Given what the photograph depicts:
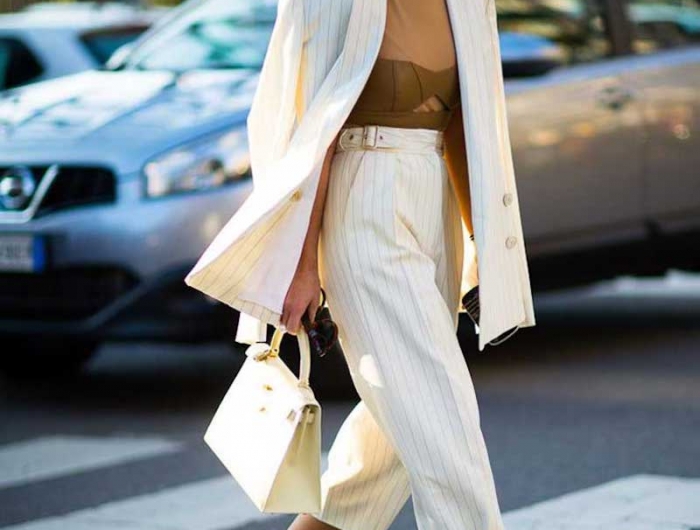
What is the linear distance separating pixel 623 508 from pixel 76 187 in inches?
106

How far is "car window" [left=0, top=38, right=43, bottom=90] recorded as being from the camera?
34.6 ft

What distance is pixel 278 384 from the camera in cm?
410

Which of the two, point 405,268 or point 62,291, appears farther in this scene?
point 62,291

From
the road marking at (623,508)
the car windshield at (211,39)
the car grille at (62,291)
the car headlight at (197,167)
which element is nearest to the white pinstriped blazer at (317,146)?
the road marking at (623,508)

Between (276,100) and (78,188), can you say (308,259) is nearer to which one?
(276,100)

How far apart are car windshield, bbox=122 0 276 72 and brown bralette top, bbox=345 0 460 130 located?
3993 millimetres

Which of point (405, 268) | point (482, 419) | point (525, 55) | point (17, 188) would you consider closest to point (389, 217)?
point (405, 268)

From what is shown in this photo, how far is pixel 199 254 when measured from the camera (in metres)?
7.17

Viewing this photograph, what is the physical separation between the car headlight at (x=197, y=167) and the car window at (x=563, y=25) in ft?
5.06

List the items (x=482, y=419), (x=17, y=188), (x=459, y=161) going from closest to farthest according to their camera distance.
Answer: (x=459, y=161) < (x=482, y=419) < (x=17, y=188)

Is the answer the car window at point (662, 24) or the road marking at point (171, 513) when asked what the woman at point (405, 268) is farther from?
the car window at point (662, 24)

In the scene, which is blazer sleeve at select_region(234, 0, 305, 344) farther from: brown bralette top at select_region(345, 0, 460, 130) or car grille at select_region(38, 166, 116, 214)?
car grille at select_region(38, 166, 116, 214)

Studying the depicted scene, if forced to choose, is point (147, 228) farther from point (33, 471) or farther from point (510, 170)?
point (510, 170)

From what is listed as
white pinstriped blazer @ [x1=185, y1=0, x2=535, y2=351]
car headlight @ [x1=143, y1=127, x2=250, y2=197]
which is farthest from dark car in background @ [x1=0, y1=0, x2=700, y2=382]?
white pinstriped blazer @ [x1=185, y1=0, x2=535, y2=351]
